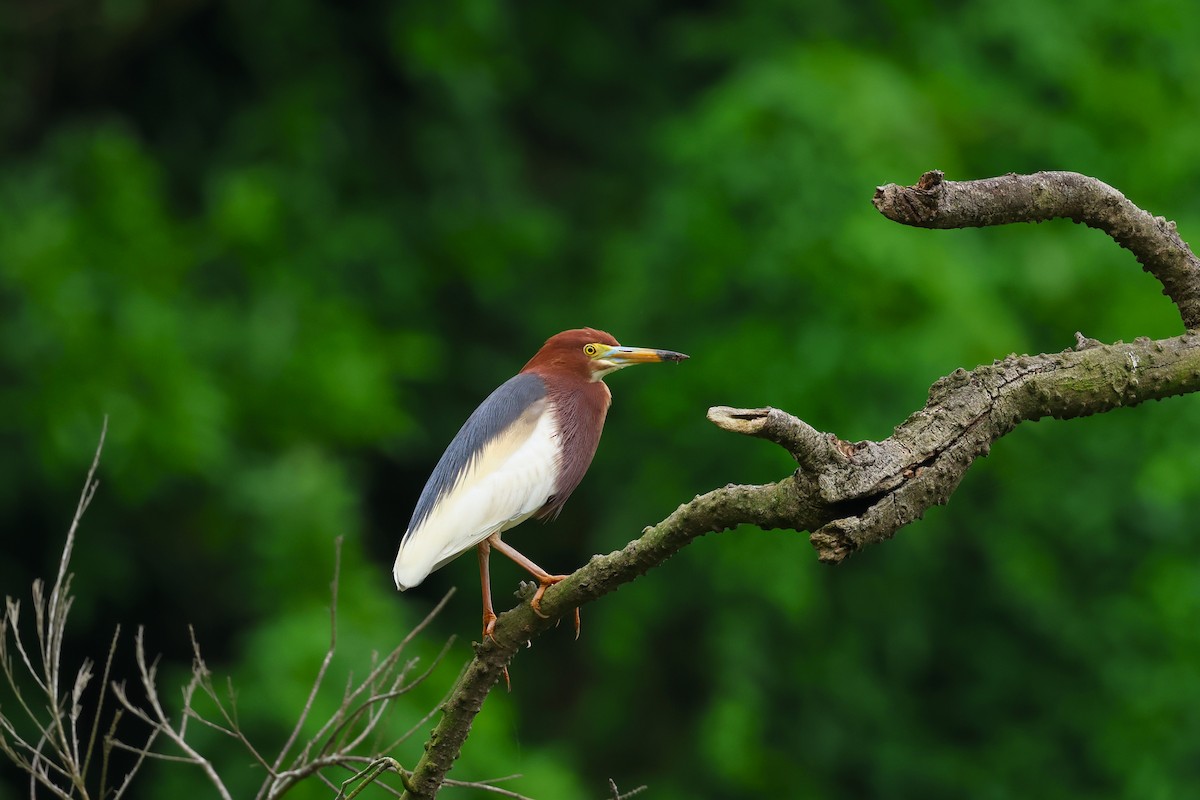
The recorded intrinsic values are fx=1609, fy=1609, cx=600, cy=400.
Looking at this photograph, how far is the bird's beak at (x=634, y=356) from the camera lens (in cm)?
329

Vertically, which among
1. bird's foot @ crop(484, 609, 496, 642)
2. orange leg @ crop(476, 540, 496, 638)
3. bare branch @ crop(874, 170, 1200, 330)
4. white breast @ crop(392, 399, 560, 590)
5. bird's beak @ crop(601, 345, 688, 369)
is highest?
bare branch @ crop(874, 170, 1200, 330)

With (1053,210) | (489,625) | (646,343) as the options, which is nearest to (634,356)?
(489,625)

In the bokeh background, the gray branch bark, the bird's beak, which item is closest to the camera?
the gray branch bark

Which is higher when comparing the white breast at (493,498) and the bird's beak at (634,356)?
the bird's beak at (634,356)

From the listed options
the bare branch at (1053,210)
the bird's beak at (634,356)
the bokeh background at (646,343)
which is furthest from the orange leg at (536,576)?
the bokeh background at (646,343)

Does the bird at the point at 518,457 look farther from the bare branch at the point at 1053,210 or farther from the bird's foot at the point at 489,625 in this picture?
the bare branch at the point at 1053,210

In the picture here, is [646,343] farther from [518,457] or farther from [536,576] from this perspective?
[536,576]

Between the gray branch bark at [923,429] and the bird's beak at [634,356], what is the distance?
76 centimetres

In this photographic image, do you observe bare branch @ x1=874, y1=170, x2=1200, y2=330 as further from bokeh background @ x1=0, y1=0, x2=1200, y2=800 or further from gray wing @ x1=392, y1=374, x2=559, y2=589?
bokeh background @ x1=0, y1=0, x2=1200, y2=800

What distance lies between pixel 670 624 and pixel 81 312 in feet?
11.4

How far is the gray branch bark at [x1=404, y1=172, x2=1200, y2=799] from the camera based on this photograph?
7.30 ft

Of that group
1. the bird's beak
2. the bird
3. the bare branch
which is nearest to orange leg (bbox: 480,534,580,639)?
the bird

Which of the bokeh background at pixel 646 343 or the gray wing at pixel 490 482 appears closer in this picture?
the gray wing at pixel 490 482

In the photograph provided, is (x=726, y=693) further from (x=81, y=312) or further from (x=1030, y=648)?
(x=81, y=312)
